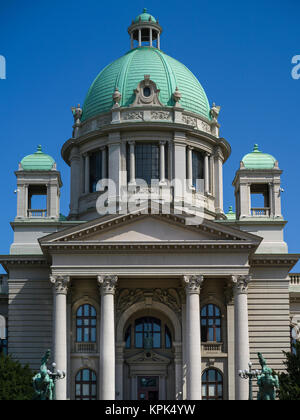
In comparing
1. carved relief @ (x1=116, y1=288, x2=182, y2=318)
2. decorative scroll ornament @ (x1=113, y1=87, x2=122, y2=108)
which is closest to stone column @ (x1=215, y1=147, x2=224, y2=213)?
decorative scroll ornament @ (x1=113, y1=87, x2=122, y2=108)

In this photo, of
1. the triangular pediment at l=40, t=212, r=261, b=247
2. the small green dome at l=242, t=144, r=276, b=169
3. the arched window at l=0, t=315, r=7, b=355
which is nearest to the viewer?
the triangular pediment at l=40, t=212, r=261, b=247

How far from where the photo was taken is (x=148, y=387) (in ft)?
201

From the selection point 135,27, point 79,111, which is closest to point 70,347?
point 79,111

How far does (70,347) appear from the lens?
59750mm

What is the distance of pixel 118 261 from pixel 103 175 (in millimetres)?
12345

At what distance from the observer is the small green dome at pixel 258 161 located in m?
65.9

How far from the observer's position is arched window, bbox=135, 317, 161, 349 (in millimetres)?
61938

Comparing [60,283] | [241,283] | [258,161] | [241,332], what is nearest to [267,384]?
[241,332]

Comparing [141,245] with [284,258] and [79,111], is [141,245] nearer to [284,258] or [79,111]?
[284,258]

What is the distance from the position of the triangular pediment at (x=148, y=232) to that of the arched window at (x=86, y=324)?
5056 mm

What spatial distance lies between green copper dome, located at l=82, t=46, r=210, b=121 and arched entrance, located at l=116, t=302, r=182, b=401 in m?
17.9

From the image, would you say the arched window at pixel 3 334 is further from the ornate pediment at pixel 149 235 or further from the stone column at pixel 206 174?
the stone column at pixel 206 174

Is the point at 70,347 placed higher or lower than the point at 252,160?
lower

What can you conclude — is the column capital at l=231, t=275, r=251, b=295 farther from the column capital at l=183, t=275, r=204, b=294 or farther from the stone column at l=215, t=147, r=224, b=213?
the stone column at l=215, t=147, r=224, b=213
